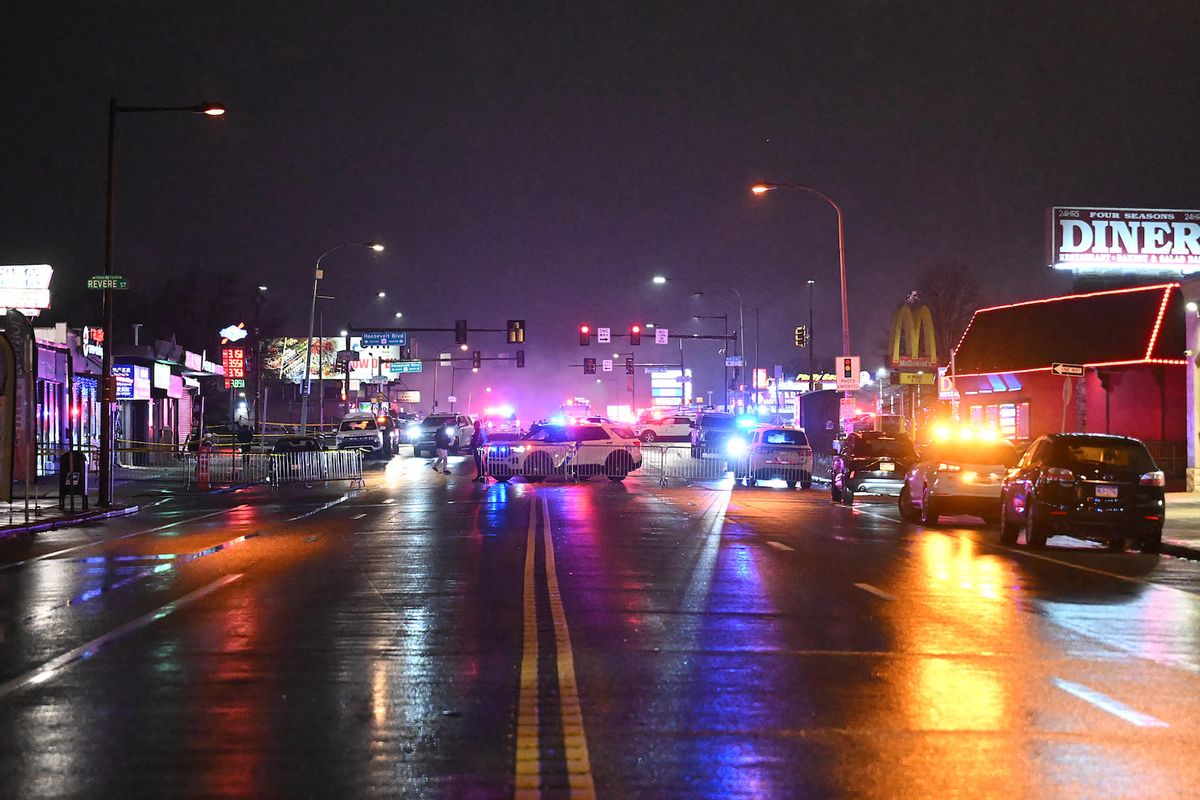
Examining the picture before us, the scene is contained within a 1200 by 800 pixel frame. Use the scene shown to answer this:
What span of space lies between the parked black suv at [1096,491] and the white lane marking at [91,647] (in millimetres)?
11662

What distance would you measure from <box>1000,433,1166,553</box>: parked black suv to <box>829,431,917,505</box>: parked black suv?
10.4m

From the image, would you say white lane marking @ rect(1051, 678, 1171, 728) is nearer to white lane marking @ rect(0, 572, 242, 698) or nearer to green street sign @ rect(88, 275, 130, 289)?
white lane marking @ rect(0, 572, 242, 698)

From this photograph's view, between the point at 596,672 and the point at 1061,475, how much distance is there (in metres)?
11.6

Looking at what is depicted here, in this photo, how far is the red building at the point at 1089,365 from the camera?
1532 inches

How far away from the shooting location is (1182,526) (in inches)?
899

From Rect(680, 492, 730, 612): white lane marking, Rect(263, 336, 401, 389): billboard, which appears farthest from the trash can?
Rect(263, 336, 401, 389): billboard

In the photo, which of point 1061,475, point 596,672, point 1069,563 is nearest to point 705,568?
point 1069,563

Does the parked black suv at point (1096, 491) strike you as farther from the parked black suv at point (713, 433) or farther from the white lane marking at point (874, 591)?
the parked black suv at point (713, 433)

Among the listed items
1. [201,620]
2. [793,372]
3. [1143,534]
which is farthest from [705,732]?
[793,372]

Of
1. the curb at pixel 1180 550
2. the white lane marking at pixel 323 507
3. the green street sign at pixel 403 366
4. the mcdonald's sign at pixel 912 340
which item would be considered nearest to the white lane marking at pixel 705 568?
the curb at pixel 1180 550

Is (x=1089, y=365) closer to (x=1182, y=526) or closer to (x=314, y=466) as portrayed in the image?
(x=1182, y=526)

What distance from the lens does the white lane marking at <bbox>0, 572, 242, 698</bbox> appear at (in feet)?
29.5

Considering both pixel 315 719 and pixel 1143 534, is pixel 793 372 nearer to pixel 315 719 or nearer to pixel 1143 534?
pixel 1143 534

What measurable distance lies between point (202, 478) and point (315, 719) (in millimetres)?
33748
